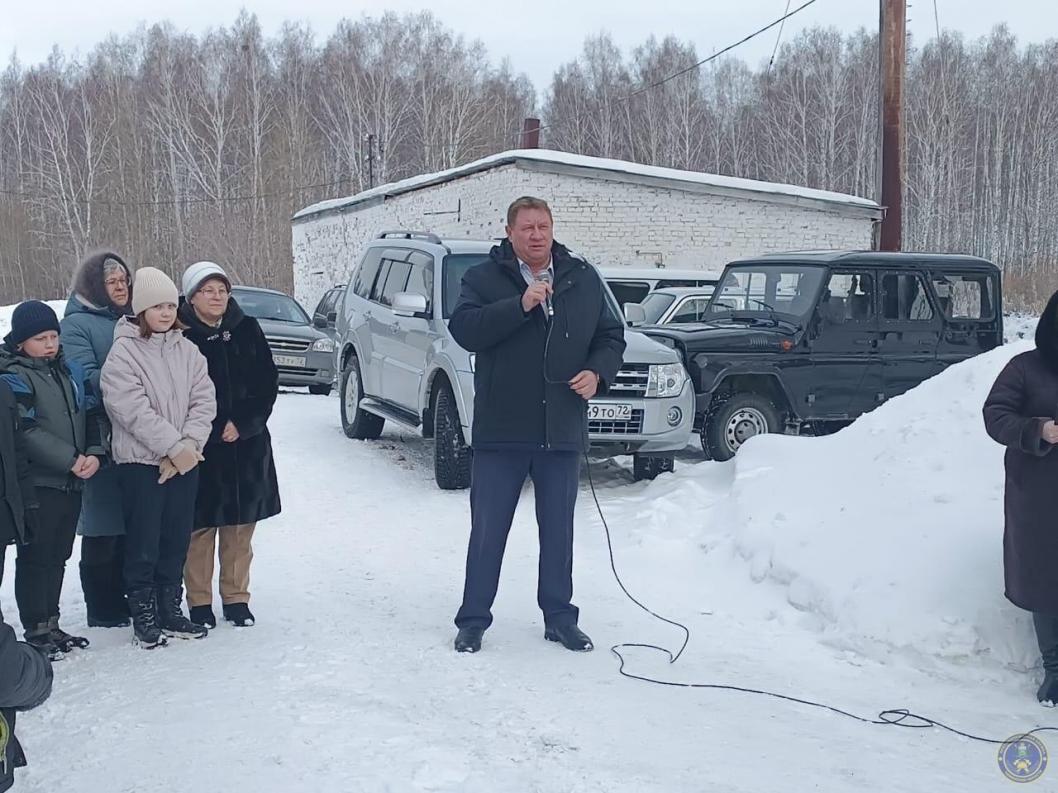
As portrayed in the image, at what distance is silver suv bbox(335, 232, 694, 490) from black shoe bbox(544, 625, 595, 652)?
3.05 m

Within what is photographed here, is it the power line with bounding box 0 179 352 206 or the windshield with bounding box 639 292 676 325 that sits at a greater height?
the power line with bounding box 0 179 352 206

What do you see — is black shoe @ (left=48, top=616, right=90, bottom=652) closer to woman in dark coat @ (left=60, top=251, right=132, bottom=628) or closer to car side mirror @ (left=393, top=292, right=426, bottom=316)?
woman in dark coat @ (left=60, top=251, right=132, bottom=628)

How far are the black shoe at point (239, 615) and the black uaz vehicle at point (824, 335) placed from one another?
526 centimetres

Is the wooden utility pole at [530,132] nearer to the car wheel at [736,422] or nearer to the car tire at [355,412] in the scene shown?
the car tire at [355,412]

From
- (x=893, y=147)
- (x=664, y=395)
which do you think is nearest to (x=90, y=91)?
(x=893, y=147)

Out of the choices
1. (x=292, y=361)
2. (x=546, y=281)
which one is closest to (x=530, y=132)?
(x=292, y=361)

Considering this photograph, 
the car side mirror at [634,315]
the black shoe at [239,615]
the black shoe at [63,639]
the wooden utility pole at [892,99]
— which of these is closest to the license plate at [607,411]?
the car side mirror at [634,315]

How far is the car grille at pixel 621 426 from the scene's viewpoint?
8.60 metres

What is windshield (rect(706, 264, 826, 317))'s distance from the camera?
10.2 metres

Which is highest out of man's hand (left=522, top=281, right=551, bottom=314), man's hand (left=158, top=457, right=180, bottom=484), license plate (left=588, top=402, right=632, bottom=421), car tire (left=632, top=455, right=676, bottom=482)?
man's hand (left=522, top=281, right=551, bottom=314)

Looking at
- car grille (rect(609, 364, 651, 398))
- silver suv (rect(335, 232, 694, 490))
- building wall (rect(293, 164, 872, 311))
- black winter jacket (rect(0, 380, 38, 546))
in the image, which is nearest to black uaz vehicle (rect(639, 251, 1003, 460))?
silver suv (rect(335, 232, 694, 490))

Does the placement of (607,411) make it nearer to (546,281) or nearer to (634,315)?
(634,315)

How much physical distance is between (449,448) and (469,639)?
3.86 m

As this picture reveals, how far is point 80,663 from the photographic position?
4719 millimetres
